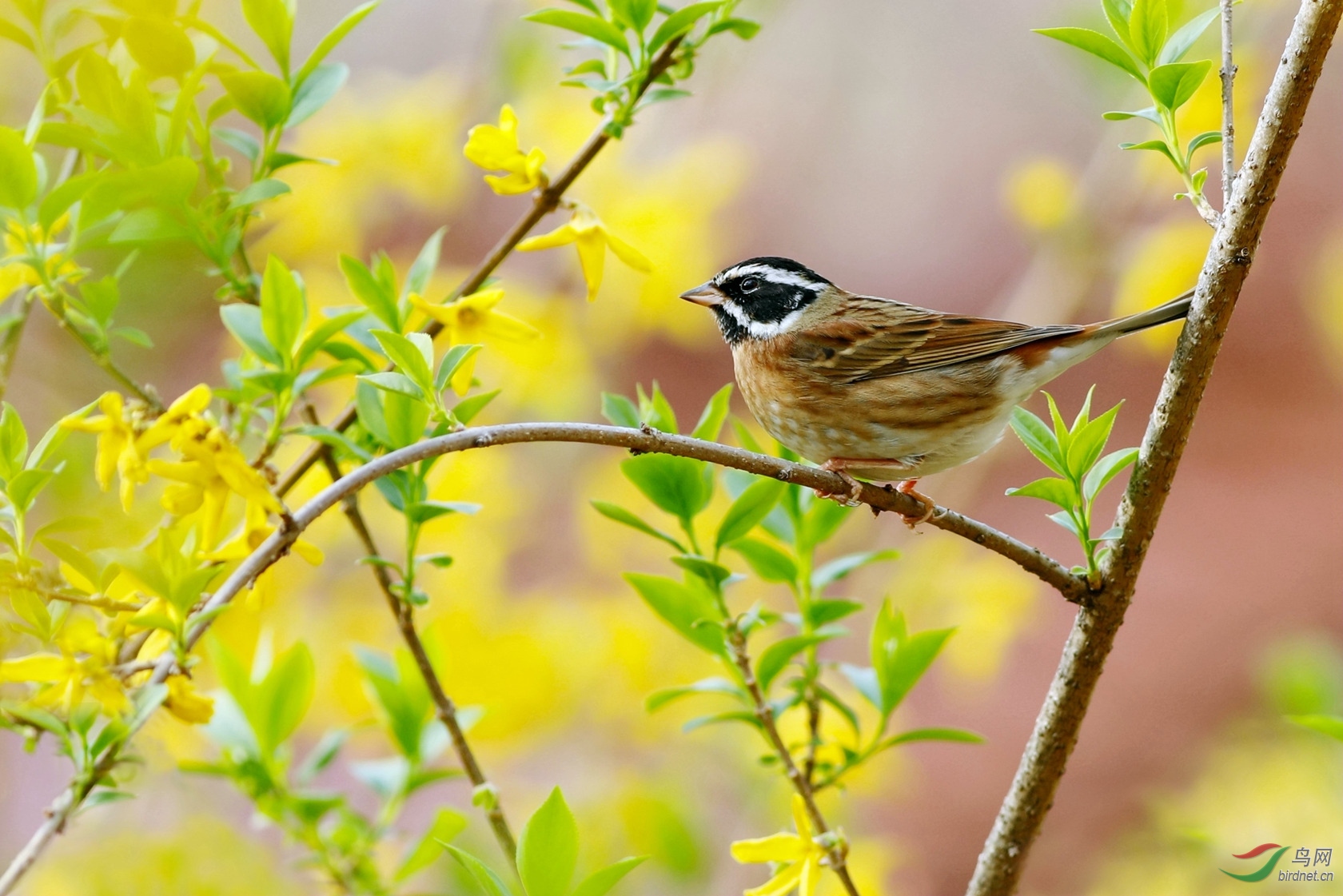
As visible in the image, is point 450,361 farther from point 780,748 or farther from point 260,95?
point 780,748

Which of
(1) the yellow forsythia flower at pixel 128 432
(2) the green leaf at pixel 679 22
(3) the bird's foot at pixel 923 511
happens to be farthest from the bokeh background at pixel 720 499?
(2) the green leaf at pixel 679 22

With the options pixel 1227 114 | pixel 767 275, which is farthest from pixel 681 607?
pixel 767 275

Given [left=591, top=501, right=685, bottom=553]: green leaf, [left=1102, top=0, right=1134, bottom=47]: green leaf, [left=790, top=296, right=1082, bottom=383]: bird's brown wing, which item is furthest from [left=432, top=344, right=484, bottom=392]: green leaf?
[left=790, top=296, right=1082, bottom=383]: bird's brown wing

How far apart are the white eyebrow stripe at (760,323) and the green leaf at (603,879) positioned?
135cm

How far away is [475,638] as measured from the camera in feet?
7.39

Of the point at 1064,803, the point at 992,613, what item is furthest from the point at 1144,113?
the point at 1064,803

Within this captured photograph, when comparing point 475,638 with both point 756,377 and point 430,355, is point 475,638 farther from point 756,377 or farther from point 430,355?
point 430,355

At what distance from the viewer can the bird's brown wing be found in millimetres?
2043

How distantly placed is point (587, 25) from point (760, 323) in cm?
108

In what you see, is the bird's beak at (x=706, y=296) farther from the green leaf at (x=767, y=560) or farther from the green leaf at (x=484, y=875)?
the green leaf at (x=484, y=875)

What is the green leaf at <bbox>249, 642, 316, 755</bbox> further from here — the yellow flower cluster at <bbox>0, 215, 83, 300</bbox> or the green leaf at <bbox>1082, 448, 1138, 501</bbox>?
the green leaf at <bbox>1082, 448, 1138, 501</bbox>

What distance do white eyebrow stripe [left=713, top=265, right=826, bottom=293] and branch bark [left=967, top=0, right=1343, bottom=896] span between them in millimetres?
1169

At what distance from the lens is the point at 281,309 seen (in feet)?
3.69

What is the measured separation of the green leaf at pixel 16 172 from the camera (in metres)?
1.09
